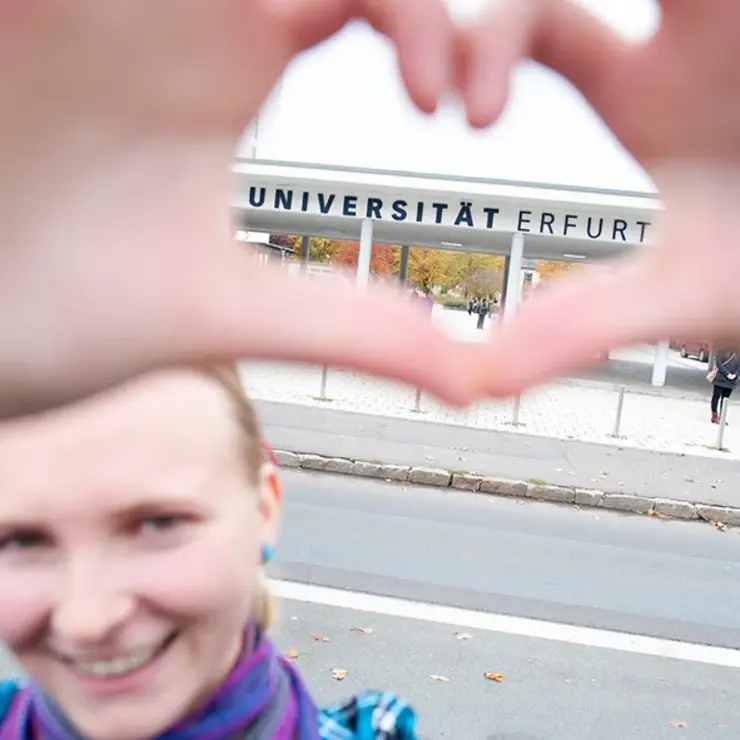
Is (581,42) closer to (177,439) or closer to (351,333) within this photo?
(351,333)

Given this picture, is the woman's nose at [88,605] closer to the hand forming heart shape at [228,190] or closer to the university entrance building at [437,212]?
the hand forming heart shape at [228,190]

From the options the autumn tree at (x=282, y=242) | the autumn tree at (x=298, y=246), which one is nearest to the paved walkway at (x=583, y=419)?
the autumn tree at (x=298, y=246)

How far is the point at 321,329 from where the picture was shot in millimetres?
454

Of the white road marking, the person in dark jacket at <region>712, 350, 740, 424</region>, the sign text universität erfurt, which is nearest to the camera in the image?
the white road marking

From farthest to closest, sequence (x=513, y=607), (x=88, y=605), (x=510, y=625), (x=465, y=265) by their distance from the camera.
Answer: (x=465, y=265) < (x=513, y=607) < (x=510, y=625) < (x=88, y=605)

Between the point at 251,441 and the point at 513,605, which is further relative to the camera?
the point at 513,605

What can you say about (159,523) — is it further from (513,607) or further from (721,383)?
(721,383)

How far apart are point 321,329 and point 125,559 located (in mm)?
377

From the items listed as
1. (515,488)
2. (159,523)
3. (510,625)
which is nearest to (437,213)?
(515,488)

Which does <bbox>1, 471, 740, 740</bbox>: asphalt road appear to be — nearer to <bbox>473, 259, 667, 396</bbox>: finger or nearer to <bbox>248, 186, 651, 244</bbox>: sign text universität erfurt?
<bbox>248, 186, 651, 244</bbox>: sign text universität erfurt

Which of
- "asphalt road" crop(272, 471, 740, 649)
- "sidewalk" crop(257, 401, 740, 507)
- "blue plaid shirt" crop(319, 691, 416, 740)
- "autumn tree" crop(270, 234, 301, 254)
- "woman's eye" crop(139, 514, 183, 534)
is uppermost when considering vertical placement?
"autumn tree" crop(270, 234, 301, 254)

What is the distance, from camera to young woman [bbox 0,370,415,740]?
0.71m

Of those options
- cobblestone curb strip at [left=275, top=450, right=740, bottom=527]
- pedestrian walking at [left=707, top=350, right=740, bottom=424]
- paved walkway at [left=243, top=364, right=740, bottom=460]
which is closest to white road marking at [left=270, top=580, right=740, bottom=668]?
Answer: cobblestone curb strip at [left=275, top=450, right=740, bottom=527]

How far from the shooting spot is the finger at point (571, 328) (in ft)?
1.50
